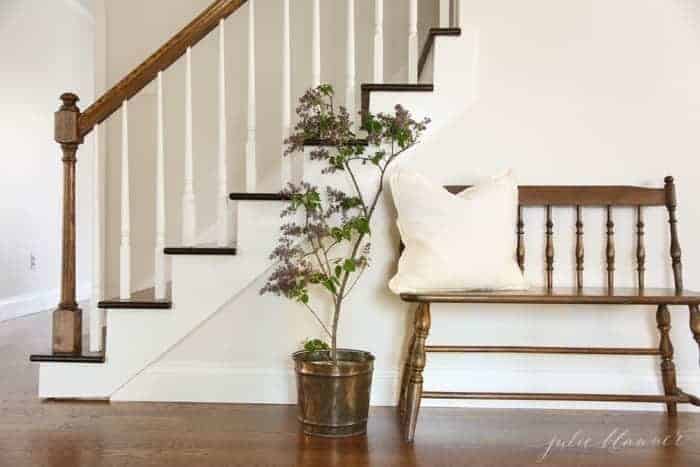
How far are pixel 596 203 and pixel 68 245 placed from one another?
6.13ft

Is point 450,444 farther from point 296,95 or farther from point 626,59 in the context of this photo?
point 296,95

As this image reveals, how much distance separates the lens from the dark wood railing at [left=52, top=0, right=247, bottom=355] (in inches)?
89.4

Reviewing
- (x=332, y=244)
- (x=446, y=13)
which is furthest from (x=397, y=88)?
(x=332, y=244)

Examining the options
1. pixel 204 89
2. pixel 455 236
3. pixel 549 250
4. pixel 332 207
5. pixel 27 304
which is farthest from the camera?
pixel 27 304

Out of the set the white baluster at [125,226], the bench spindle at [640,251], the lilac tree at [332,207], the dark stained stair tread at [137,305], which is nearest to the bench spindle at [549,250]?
the bench spindle at [640,251]

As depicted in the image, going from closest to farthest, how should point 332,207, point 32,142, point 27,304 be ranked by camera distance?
point 332,207
point 27,304
point 32,142

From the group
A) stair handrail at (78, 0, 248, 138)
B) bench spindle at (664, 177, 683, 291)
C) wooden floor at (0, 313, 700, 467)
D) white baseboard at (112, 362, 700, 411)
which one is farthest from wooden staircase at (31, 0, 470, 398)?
bench spindle at (664, 177, 683, 291)

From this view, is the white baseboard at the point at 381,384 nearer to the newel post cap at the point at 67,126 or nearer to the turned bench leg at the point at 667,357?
the turned bench leg at the point at 667,357

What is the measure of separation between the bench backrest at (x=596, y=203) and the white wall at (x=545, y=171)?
6 centimetres

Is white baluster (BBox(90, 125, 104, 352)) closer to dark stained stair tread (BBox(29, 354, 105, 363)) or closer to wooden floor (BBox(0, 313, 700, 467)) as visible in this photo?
dark stained stair tread (BBox(29, 354, 105, 363))

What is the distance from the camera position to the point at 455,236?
79.0 inches

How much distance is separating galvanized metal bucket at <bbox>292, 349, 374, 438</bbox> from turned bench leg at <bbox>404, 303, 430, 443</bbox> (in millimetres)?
144

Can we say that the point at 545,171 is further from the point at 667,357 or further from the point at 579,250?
the point at 667,357

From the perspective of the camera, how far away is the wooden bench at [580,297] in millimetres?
1892
